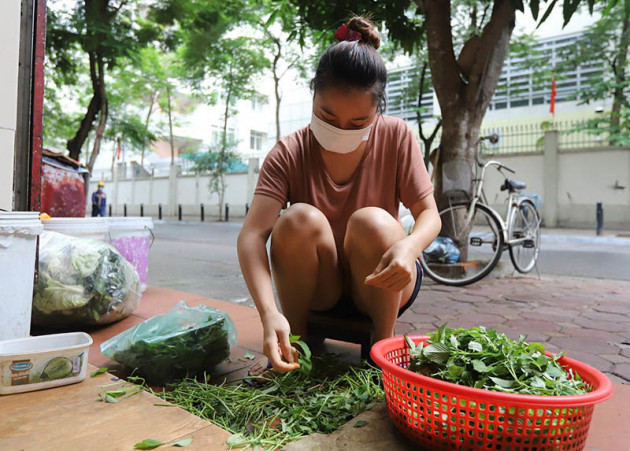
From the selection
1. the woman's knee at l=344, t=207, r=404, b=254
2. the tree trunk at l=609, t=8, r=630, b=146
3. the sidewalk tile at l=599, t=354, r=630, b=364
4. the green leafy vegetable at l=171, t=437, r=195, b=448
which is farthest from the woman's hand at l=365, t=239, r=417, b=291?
the tree trunk at l=609, t=8, r=630, b=146

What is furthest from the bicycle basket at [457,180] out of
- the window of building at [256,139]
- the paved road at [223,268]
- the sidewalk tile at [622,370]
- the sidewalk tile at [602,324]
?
the window of building at [256,139]

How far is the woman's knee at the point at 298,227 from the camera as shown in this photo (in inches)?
61.1

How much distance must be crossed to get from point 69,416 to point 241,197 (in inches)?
739

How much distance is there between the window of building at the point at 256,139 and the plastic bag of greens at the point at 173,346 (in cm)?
3073

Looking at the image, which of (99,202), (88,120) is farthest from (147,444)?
(99,202)

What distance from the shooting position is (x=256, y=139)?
32250 millimetres

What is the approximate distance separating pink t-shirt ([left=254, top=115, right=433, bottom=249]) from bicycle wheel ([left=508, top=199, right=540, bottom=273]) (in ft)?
9.83

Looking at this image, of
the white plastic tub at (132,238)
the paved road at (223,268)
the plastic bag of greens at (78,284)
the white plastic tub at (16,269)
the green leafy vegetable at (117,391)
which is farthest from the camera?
the paved road at (223,268)

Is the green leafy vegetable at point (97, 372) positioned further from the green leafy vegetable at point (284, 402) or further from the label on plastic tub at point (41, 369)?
the green leafy vegetable at point (284, 402)

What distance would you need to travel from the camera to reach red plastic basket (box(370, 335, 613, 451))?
951 mm

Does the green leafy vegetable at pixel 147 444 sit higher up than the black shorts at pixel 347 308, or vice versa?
the black shorts at pixel 347 308

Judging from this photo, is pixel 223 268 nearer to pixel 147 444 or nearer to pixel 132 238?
pixel 132 238

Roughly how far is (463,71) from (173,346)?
13.0 feet

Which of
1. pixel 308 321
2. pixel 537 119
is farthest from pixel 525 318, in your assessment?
pixel 537 119
